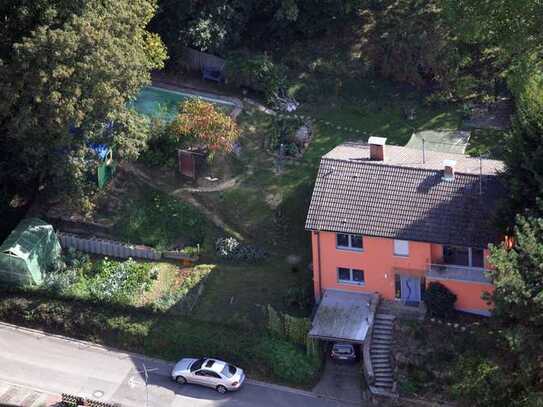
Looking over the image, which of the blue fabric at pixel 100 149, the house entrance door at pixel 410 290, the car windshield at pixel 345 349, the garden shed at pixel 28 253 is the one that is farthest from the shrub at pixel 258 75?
the car windshield at pixel 345 349

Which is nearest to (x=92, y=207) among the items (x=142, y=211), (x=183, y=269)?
(x=142, y=211)

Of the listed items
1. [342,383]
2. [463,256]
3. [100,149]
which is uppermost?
[100,149]

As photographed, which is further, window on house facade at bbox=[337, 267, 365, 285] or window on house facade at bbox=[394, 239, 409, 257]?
window on house facade at bbox=[337, 267, 365, 285]

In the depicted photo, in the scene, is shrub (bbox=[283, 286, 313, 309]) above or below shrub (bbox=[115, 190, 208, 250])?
below

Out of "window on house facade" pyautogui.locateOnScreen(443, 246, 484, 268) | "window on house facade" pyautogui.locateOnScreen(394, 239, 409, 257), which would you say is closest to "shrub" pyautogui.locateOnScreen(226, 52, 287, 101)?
"window on house facade" pyautogui.locateOnScreen(394, 239, 409, 257)

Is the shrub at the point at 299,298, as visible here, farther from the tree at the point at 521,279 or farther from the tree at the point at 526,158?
the tree at the point at 521,279

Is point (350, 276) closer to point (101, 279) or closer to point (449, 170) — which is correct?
point (449, 170)

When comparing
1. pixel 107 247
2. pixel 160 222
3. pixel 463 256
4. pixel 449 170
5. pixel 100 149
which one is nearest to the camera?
pixel 449 170

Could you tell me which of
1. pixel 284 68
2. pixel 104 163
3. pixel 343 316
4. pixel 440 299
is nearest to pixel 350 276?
pixel 343 316

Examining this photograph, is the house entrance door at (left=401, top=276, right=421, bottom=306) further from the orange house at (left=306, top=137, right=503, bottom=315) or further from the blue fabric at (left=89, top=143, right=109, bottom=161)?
the blue fabric at (left=89, top=143, right=109, bottom=161)
